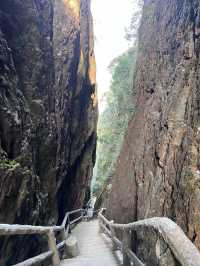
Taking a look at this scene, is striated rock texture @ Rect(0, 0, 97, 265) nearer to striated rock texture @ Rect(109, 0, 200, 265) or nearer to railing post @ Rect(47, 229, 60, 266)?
railing post @ Rect(47, 229, 60, 266)

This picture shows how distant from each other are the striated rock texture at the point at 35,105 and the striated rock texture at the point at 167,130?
8.21ft

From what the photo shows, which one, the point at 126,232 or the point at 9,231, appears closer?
the point at 9,231

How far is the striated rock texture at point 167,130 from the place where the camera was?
193 inches

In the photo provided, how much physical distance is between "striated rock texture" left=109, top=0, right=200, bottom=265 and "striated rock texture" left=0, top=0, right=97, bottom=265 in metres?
2.50

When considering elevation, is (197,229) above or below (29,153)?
below

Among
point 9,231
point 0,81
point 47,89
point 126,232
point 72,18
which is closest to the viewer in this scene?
point 9,231

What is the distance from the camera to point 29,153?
7543mm

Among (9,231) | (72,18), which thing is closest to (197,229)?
(9,231)

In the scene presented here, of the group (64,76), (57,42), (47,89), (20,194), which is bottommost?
(20,194)

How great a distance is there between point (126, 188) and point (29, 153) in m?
3.03

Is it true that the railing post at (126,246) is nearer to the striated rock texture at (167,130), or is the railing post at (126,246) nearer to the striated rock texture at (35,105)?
the striated rock texture at (167,130)

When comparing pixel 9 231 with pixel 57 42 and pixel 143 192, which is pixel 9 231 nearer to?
pixel 143 192

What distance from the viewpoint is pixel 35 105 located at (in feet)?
28.4

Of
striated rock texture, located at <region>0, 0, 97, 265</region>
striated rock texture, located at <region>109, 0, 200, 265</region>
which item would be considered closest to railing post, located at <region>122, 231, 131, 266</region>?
striated rock texture, located at <region>109, 0, 200, 265</region>
